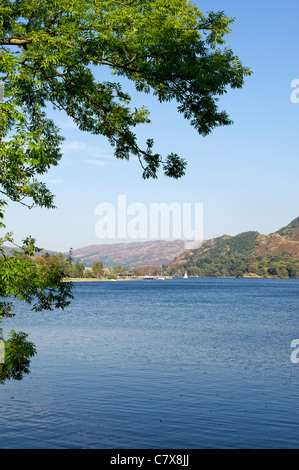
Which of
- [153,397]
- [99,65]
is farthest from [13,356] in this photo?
[153,397]

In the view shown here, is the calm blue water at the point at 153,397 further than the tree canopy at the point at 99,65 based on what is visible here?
Yes

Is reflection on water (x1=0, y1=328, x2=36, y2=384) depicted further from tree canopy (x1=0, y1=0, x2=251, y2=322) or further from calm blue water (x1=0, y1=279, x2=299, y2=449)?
calm blue water (x1=0, y1=279, x2=299, y2=449)

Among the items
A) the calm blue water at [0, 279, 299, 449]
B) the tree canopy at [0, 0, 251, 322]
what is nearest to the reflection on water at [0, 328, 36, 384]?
the tree canopy at [0, 0, 251, 322]

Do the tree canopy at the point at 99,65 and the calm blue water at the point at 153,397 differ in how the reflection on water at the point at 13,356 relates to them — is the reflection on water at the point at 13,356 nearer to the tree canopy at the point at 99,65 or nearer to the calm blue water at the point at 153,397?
the tree canopy at the point at 99,65

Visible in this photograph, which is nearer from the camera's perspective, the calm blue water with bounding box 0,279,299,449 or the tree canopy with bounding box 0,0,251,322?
the tree canopy with bounding box 0,0,251,322

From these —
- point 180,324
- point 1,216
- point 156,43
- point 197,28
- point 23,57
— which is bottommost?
point 180,324

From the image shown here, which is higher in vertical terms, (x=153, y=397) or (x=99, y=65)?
(x=99, y=65)

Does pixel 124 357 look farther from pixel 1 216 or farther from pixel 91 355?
pixel 1 216

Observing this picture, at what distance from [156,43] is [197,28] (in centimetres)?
223

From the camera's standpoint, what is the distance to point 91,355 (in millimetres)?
40781

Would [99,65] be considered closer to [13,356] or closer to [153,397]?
[13,356]

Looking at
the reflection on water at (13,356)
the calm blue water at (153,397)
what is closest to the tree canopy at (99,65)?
the reflection on water at (13,356)
